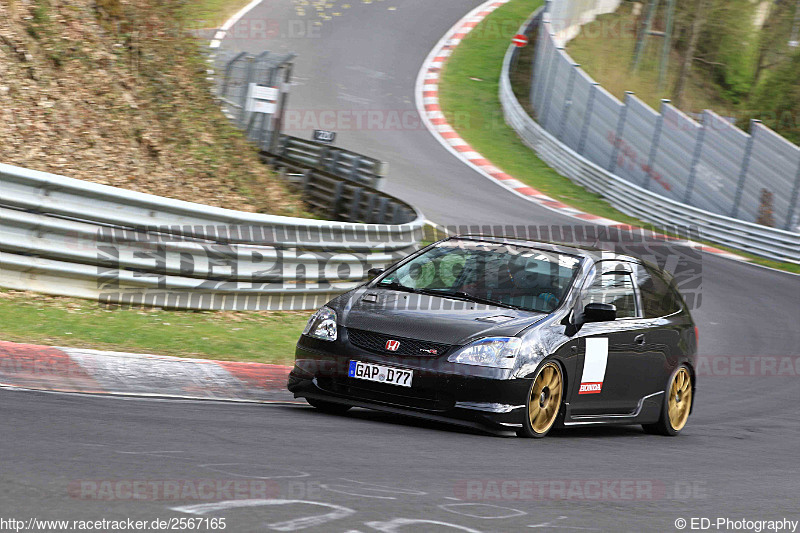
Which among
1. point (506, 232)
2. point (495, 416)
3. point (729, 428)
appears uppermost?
point (495, 416)

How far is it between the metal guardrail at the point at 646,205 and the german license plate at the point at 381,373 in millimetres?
16887

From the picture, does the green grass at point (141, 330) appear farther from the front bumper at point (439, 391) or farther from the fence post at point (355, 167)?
the fence post at point (355, 167)

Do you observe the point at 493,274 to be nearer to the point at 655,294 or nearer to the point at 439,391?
the point at 439,391

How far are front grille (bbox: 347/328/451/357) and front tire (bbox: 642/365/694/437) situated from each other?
266 centimetres

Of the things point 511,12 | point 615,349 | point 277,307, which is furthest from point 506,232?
point 511,12

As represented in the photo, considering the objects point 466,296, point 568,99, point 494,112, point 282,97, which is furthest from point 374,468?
point 494,112

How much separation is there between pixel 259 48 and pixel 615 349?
2580 centimetres

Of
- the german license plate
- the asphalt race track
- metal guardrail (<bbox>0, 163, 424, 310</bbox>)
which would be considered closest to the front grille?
the german license plate

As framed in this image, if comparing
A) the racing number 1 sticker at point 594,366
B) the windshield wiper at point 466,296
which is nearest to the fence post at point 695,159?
the racing number 1 sticker at point 594,366

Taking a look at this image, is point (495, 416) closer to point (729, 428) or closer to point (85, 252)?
point (729, 428)

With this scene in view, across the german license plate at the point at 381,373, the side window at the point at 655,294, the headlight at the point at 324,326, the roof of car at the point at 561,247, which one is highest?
the roof of car at the point at 561,247

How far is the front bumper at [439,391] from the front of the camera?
722 centimetres

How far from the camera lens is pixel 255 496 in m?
4.89

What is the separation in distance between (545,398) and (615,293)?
1312 millimetres
